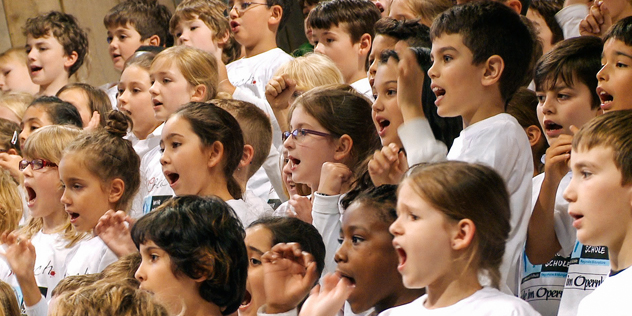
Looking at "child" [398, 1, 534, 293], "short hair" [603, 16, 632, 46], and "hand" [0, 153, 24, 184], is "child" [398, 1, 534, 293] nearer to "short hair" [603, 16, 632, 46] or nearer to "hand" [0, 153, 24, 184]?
"short hair" [603, 16, 632, 46]

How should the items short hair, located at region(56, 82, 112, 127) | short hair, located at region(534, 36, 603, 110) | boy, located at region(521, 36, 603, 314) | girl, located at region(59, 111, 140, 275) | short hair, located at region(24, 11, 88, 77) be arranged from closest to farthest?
boy, located at region(521, 36, 603, 314)
short hair, located at region(534, 36, 603, 110)
girl, located at region(59, 111, 140, 275)
short hair, located at region(56, 82, 112, 127)
short hair, located at region(24, 11, 88, 77)

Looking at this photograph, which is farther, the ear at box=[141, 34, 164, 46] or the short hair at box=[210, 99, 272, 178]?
the ear at box=[141, 34, 164, 46]

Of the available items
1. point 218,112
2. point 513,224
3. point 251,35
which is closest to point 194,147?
point 218,112

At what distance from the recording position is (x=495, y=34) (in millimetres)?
2873

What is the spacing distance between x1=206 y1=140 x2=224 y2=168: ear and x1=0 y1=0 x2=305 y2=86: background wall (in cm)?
396

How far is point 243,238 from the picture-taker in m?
2.74

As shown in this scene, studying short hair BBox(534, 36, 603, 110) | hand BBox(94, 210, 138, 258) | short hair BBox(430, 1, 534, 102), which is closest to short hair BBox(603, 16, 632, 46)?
short hair BBox(534, 36, 603, 110)

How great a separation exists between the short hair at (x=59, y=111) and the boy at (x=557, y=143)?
2844 millimetres

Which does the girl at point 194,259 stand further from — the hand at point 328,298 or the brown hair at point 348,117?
the brown hair at point 348,117

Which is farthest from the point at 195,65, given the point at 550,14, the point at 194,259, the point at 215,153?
the point at 194,259

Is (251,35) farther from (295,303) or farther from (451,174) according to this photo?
(451,174)

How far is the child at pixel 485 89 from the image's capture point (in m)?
2.65

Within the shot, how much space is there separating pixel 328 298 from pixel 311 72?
6.79ft

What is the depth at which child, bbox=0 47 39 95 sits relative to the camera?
6.84m
